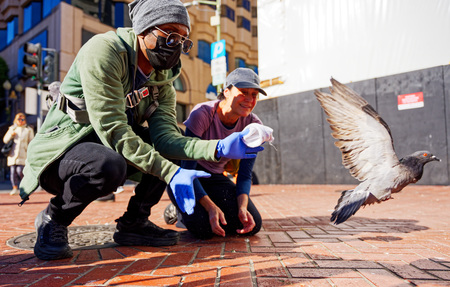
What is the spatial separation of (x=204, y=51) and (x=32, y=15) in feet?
33.0

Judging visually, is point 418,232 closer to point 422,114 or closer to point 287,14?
point 422,114

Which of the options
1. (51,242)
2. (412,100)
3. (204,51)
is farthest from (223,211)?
(204,51)

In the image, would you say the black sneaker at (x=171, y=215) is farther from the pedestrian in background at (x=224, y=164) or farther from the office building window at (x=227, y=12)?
the office building window at (x=227, y=12)

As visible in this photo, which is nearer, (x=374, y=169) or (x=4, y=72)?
(x=374, y=169)

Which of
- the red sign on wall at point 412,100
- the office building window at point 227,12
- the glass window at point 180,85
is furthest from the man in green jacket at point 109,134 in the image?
the office building window at point 227,12

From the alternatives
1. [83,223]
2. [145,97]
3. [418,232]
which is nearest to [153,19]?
[145,97]

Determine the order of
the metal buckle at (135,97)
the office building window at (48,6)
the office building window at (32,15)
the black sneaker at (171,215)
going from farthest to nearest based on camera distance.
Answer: the office building window at (32,15) → the office building window at (48,6) → the black sneaker at (171,215) → the metal buckle at (135,97)

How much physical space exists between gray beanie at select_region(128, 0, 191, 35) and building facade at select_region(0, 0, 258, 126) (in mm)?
11241

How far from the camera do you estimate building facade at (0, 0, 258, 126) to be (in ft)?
52.1

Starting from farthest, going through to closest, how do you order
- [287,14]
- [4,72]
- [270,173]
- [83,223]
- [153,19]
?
[4,72]
[270,173]
[287,14]
[83,223]
[153,19]

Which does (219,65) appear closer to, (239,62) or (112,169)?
(112,169)

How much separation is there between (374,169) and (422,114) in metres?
6.35

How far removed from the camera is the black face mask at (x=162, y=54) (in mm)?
2086

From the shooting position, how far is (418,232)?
112 inches
